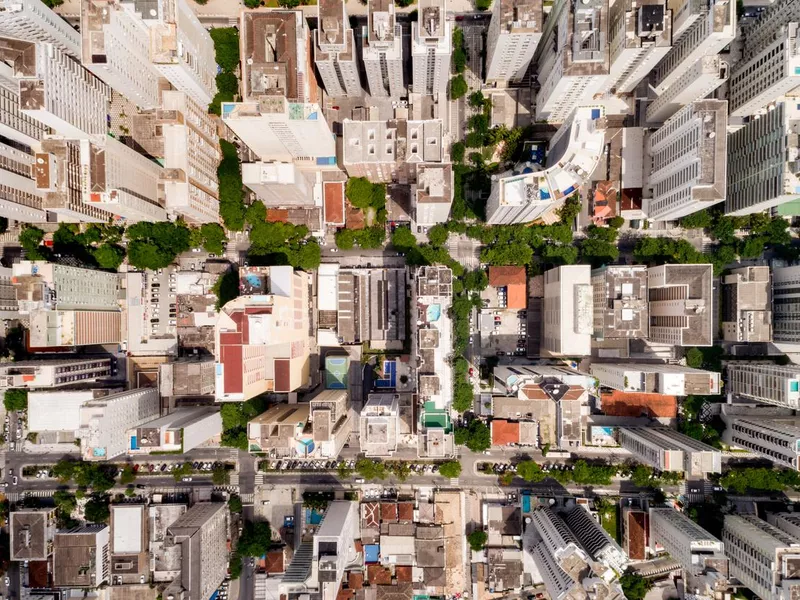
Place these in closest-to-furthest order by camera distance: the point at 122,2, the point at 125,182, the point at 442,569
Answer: the point at 122,2 → the point at 125,182 → the point at 442,569

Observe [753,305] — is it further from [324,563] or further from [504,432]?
[324,563]

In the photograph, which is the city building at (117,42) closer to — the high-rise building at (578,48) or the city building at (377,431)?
the high-rise building at (578,48)

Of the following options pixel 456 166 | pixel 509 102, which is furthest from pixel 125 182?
pixel 509 102

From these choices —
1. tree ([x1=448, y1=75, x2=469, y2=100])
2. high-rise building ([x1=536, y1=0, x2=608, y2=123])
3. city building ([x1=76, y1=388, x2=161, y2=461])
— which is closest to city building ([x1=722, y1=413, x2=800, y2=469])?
high-rise building ([x1=536, y1=0, x2=608, y2=123])

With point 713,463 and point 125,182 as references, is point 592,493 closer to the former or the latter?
point 713,463

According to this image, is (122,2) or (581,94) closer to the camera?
(122,2)
